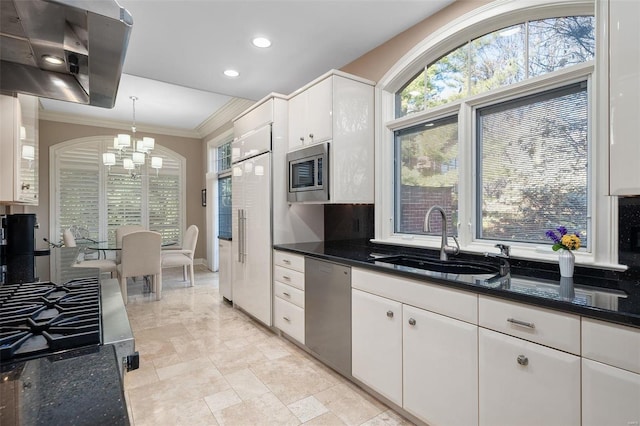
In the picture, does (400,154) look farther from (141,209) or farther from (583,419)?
(141,209)

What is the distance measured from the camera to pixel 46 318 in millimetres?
941

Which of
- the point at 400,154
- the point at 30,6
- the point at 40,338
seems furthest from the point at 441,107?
the point at 40,338

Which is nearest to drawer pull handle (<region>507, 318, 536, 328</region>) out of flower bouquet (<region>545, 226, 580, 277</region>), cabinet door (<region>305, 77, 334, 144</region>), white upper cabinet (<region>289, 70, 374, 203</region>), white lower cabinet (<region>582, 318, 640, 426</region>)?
white lower cabinet (<region>582, 318, 640, 426</region>)

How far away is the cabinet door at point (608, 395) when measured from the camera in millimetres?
1095

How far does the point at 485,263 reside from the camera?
2.10m

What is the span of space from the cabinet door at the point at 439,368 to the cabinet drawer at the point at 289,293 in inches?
44.8

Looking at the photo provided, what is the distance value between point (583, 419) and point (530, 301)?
1.43 feet

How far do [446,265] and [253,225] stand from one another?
2.00 metres

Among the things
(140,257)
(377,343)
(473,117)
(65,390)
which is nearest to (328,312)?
(377,343)

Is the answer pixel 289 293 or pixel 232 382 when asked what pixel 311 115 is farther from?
pixel 232 382

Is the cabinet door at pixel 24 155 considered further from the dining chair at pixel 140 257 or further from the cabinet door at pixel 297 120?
the dining chair at pixel 140 257

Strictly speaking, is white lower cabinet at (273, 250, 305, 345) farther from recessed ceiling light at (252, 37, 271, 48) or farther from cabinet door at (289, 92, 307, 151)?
recessed ceiling light at (252, 37, 271, 48)

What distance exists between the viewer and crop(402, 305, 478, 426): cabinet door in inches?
61.4

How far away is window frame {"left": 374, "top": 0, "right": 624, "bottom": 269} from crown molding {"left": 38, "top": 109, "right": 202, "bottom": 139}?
5349 mm
